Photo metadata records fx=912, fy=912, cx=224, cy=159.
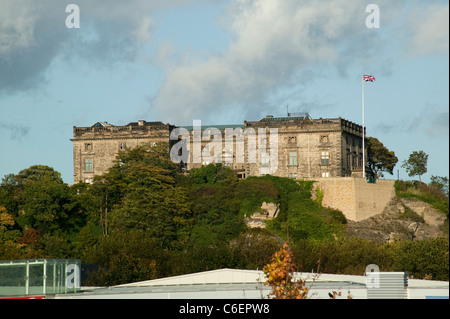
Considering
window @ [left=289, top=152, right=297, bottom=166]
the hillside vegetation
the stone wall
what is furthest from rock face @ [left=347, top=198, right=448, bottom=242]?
window @ [left=289, top=152, right=297, bottom=166]

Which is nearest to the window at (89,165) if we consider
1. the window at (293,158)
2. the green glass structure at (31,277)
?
the window at (293,158)

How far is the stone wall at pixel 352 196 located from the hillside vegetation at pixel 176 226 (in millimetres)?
904

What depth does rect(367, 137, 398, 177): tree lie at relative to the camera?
290ft

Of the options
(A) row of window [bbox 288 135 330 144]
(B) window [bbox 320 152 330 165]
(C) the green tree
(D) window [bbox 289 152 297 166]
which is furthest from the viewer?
(A) row of window [bbox 288 135 330 144]

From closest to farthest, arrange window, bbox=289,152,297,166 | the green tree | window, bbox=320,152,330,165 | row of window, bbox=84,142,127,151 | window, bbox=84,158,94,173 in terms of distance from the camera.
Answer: the green tree → window, bbox=320,152,330,165 → window, bbox=289,152,297,166 → window, bbox=84,158,94,173 → row of window, bbox=84,142,127,151

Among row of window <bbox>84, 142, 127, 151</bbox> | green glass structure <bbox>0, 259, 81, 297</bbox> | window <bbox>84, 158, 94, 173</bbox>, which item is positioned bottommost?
green glass structure <bbox>0, 259, 81, 297</bbox>

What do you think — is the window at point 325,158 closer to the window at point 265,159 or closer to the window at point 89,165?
the window at point 265,159

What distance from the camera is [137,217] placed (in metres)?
70.7

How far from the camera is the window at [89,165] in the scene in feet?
262

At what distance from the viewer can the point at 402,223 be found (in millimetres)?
72250

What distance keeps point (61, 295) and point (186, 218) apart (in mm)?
35063

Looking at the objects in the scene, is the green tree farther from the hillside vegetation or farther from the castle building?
the castle building
